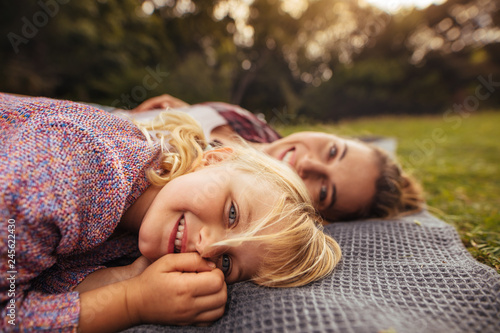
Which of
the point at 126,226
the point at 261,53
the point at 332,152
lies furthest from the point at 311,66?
the point at 126,226

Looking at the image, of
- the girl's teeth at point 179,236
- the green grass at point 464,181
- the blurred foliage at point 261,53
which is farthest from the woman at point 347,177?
the blurred foliage at point 261,53

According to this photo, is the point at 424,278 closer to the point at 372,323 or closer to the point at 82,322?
the point at 372,323

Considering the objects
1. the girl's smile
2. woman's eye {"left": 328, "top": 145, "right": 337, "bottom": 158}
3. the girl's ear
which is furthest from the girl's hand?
woman's eye {"left": 328, "top": 145, "right": 337, "bottom": 158}

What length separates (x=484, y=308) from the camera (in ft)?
3.26

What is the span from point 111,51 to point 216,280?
831 cm

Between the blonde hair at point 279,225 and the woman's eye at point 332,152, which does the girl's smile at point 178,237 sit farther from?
the woman's eye at point 332,152

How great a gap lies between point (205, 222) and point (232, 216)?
0.11 metres

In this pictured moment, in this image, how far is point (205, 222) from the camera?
120cm

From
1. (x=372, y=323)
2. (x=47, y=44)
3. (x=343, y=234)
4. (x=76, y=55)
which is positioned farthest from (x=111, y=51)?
(x=372, y=323)

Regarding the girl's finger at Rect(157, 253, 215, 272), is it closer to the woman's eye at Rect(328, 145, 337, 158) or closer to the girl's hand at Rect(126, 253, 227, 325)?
the girl's hand at Rect(126, 253, 227, 325)

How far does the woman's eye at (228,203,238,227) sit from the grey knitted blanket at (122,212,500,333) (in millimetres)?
247

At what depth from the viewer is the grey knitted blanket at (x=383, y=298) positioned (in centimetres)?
88

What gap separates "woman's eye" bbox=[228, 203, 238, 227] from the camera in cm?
123

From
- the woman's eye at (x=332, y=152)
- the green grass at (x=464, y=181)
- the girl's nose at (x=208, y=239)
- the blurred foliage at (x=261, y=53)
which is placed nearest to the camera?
the girl's nose at (x=208, y=239)
